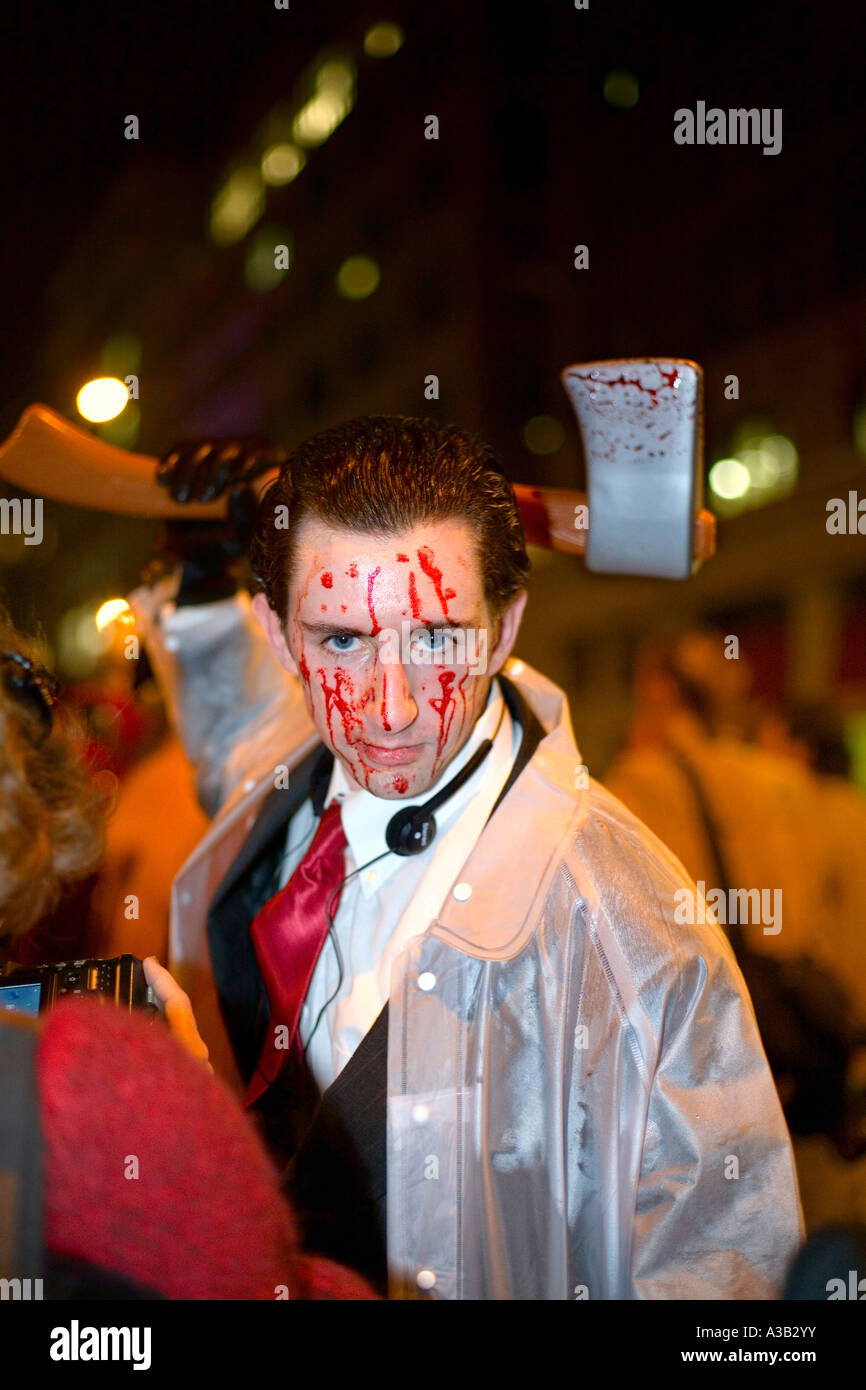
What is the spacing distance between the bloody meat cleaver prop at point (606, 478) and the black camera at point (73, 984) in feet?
3.45

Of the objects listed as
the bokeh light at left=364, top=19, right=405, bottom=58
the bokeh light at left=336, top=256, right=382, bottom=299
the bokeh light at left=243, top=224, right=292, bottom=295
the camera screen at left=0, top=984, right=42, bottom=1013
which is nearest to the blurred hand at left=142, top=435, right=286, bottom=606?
the camera screen at left=0, top=984, right=42, bottom=1013

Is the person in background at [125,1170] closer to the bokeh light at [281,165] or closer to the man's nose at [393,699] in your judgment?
the man's nose at [393,699]

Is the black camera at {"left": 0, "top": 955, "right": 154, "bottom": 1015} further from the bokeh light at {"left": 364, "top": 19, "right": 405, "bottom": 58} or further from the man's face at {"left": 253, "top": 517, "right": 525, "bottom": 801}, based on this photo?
the bokeh light at {"left": 364, "top": 19, "right": 405, "bottom": 58}

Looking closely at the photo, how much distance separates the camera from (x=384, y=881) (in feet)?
5.98

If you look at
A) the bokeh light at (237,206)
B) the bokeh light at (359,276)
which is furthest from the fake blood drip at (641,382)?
the bokeh light at (359,276)

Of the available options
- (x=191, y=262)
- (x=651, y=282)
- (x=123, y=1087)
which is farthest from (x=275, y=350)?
(x=123, y=1087)

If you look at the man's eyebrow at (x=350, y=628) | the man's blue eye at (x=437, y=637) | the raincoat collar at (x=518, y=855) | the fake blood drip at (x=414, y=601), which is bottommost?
the raincoat collar at (x=518, y=855)

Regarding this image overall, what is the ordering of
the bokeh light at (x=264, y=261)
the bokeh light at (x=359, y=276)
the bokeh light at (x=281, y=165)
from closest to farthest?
the bokeh light at (x=281, y=165) < the bokeh light at (x=264, y=261) < the bokeh light at (x=359, y=276)

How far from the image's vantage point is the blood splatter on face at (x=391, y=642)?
1616 millimetres

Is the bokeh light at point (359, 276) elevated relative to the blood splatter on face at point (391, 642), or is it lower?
elevated

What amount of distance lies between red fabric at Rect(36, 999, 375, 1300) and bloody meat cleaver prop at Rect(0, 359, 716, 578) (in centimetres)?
132

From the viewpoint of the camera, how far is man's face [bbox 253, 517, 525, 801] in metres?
1.62

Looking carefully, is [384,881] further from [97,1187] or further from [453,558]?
[97,1187]

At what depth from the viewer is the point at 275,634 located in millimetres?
1806
